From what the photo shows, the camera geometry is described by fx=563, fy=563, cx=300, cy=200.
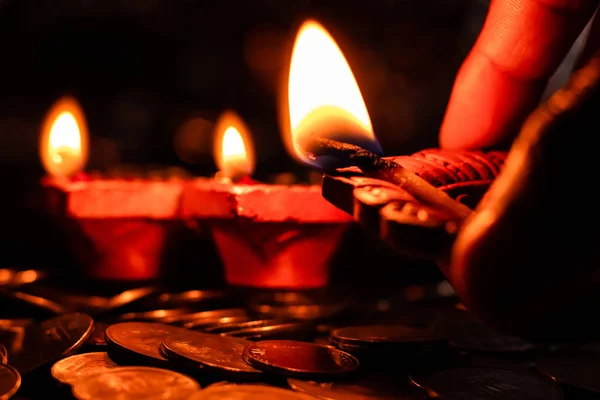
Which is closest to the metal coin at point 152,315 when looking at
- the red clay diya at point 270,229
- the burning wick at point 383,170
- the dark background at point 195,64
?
the red clay diya at point 270,229

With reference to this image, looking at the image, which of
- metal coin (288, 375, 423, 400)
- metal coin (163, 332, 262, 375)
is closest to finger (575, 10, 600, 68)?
metal coin (288, 375, 423, 400)

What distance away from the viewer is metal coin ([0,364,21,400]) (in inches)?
21.2

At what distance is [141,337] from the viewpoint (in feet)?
2.40

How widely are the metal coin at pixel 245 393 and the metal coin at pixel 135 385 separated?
0.02 meters

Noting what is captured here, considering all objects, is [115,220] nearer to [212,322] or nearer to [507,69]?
[212,322]

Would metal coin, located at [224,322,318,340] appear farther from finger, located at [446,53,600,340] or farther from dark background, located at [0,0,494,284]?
dark background, located at [0,0,494,284]

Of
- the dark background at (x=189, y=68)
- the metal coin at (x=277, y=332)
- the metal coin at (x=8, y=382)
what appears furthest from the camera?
the dark background at (x=189, y=68)

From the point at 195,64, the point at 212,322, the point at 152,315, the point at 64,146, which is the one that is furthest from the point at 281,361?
the point at 195,64

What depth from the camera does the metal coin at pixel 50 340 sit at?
691 millimetres

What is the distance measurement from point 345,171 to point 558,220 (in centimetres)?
20

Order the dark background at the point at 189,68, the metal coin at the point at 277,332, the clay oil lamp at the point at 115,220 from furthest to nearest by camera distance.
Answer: the dark background at the point at 189,68 → the clay oil lamp at the point at 115,220 → the metal coin at the point at 277,332

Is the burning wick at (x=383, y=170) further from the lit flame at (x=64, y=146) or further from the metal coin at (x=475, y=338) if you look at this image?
the lit flame at (x=64, y=146)

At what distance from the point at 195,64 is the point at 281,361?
1521 millimetres

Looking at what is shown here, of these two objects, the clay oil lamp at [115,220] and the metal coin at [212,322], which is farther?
the clay oil lamp at [115,220]
